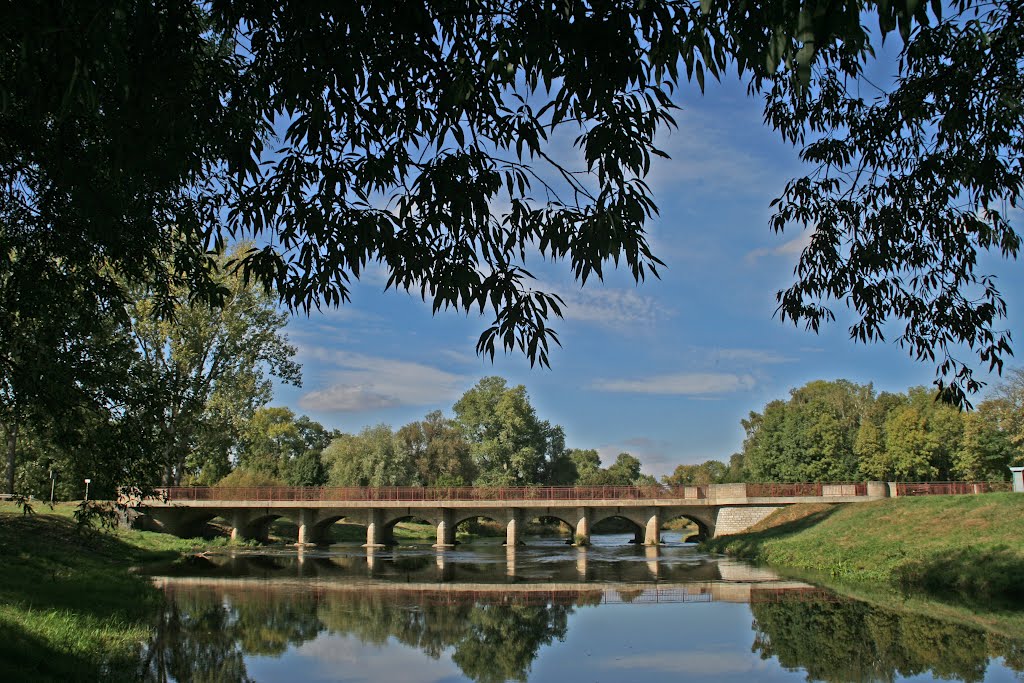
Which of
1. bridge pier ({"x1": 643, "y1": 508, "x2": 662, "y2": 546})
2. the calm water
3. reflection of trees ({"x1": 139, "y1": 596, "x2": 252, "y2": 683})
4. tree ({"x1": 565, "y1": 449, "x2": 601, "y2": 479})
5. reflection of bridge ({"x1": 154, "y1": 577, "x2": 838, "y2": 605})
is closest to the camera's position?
reflection of trees ({"x1": 139, "y1": 596, "x2": 252, "y2": 683})

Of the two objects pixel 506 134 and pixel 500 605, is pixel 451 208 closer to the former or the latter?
pixel 506 134

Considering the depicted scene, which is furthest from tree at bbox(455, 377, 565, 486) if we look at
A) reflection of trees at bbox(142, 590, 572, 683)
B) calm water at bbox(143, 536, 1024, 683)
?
reflection of trees at bbox(142, 590, 572, 683)

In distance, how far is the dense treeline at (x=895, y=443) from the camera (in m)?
50.6

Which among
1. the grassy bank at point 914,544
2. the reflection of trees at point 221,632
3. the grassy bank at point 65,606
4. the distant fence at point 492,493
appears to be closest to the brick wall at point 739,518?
the distant fence at point 492,493

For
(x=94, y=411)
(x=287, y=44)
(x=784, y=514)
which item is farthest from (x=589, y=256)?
(x=784, y=514)

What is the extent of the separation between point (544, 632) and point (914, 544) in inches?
569

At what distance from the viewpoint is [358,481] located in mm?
55250

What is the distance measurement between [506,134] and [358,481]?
52536mm

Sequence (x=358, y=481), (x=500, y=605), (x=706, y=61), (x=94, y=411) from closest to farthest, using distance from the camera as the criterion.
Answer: (x=706, y=61) < (x=94, y=411) < (x=500, y=605) < (x=358, y=481)

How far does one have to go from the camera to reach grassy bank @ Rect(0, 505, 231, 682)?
946 cm

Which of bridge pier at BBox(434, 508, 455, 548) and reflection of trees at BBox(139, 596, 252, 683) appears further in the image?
bridge pier at BBox(434, 508, 455, 548)

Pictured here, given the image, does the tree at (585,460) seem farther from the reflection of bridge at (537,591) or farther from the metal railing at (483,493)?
the reflection of bridge at (537,591)

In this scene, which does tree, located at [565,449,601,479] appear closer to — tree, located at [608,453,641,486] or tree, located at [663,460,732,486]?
tree, located at [608,453,641,486]

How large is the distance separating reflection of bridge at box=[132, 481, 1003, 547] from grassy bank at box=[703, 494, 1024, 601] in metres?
5.02
